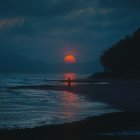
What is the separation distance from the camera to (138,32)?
102m

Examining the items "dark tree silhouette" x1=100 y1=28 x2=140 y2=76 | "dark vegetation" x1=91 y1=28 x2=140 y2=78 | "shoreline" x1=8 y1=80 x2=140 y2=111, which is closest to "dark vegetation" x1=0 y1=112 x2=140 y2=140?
"shoreline" x1=8 y1=80 x2=140 y2=111

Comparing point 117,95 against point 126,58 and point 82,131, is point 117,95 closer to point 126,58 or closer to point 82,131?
point 82,131

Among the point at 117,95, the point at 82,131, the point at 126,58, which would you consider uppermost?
the point at 126,58

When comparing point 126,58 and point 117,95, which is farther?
point 126,58

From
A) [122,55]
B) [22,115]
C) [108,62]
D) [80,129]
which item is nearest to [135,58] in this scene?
[122,55]

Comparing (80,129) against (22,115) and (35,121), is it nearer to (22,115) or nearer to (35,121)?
(35,121)

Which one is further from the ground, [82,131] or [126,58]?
[126,58]

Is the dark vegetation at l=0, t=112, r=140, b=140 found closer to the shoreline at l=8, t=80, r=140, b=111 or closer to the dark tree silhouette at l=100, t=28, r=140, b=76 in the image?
the shoreline at l=8, t=80, r=140, b=111

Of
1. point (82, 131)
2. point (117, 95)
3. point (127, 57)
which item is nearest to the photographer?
point (82, 131)

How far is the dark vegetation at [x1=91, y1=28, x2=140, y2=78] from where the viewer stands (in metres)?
100

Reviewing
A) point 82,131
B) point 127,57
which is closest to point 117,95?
point 82,131

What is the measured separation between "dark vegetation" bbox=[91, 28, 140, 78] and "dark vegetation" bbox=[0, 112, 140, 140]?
78112mm

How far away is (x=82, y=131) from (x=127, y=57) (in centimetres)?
8938

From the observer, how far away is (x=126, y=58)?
104 m
